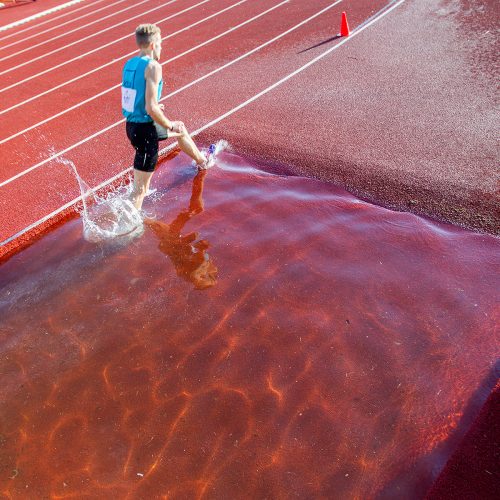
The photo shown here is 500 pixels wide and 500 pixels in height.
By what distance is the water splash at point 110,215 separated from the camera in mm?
5332

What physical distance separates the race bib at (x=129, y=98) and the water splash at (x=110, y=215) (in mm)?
1068

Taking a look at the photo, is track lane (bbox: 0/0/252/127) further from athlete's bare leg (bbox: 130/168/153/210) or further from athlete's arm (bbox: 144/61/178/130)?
athlete's arm (bbox: 144/61/178/130)

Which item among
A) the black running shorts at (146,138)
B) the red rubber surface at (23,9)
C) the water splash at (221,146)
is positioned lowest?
the water splash at (221,146)

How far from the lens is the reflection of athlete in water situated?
15.1 feet

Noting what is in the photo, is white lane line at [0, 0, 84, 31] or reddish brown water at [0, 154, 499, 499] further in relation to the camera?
white lane line at [0, 0, 84, 31]

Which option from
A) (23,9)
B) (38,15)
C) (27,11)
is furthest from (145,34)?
(23,9)

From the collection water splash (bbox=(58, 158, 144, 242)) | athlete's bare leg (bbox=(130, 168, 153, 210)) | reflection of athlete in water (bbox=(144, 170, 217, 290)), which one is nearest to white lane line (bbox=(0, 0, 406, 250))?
water splash (bbox=(58, 158, 144, 242))

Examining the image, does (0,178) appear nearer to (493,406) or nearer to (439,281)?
(439,281)

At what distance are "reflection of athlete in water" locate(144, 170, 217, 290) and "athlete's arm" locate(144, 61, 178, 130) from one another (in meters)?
1.07

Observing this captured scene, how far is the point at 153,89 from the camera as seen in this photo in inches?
185

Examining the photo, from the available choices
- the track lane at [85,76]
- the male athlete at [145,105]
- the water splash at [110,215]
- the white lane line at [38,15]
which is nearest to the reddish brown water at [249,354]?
the water splash at [110,215]

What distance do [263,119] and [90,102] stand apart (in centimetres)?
318

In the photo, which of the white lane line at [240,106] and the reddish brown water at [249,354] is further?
the white lane line at [240,106]

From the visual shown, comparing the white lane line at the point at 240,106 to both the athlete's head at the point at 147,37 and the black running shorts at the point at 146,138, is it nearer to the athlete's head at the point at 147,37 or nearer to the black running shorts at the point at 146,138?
the black running shorts at the point at 146,138
